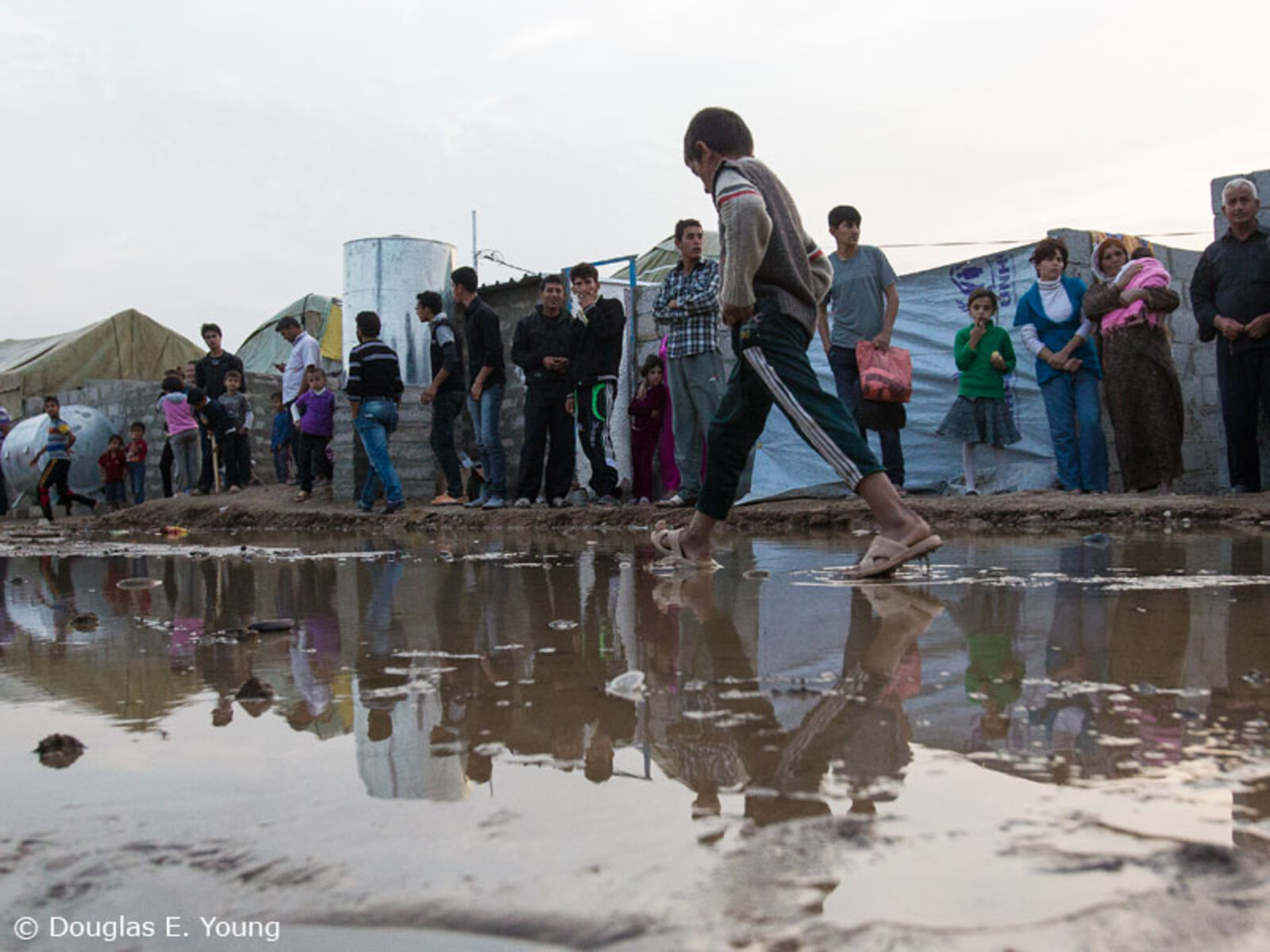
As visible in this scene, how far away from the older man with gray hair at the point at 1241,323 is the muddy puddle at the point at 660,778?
158 inches

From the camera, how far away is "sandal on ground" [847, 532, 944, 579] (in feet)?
11.3

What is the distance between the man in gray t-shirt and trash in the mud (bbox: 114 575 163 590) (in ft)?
13.9

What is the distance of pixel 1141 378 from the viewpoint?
6711mm

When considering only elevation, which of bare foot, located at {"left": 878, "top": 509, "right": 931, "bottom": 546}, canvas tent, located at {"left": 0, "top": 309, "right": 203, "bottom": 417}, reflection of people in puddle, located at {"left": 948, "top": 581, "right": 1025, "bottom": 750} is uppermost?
canvas tent, located at {"left": 0, "top": 309, "right": 203, "bottom": 417}

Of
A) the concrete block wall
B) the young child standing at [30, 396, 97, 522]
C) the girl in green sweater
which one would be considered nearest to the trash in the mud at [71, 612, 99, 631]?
the girl in green sweater

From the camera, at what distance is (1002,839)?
3.66 ft

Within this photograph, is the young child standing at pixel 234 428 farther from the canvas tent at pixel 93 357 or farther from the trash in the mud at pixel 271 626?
the canvas tent at pixel 93 357

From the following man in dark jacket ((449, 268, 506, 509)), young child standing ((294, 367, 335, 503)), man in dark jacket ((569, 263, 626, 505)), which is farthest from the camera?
young child standing ((294, 367, 335, 503))

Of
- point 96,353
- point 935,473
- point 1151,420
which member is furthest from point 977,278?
point 96,353

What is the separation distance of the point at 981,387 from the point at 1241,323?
1.53 metres

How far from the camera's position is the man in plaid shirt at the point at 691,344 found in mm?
6961

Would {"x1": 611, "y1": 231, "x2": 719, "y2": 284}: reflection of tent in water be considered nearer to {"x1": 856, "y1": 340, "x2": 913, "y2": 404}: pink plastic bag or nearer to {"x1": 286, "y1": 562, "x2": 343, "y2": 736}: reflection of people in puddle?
{"x1": 856, "y1": 340, "x2": 913, "y2": 404}: pink plastic bag

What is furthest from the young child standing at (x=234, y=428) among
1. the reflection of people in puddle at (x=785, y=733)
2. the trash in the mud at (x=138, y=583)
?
the reflection of people in puddle at (x=785, y=733)

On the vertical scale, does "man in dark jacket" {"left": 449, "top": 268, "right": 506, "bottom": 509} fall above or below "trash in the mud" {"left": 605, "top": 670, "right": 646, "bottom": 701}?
above
